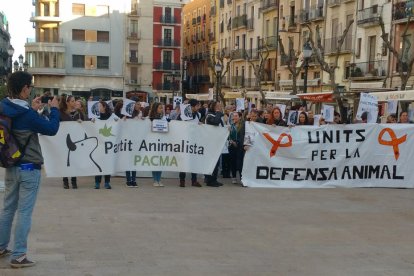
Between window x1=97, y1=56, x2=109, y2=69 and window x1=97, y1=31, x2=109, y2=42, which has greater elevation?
window x1=97, y1=31, x2=109, y2=42

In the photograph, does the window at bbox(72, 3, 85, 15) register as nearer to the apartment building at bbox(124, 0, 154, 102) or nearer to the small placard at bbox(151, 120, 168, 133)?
the apartment building at bbox(124, 0, 154, 102)

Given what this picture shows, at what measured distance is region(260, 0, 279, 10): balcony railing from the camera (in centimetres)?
5062

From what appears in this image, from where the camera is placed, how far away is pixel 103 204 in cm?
877

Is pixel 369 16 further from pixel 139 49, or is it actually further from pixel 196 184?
pixel 139 49

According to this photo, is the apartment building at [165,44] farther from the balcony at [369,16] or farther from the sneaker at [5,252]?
the sneaker at [5,252]

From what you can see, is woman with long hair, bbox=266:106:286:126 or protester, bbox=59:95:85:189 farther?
woman with long hair, bbox=266:106:286:126

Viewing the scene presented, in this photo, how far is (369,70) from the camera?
119ft

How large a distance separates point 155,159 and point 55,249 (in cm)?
516

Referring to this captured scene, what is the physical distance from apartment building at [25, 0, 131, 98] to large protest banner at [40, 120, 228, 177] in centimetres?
5282

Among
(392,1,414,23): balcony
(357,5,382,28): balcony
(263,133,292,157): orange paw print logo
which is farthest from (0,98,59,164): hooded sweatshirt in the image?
(357,5,382,28): balcony

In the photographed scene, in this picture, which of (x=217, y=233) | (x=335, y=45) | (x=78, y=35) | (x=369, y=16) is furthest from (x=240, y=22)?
(x=217, y=233)

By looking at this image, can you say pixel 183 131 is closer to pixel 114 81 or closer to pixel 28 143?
pixel 28 143

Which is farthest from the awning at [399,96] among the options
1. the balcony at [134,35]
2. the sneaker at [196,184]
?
the balcony at [134,35]

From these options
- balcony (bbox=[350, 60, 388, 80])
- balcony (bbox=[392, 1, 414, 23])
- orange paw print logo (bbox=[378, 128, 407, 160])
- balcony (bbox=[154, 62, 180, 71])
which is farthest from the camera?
balcony (bbox=[154, 62, 180, 71])
